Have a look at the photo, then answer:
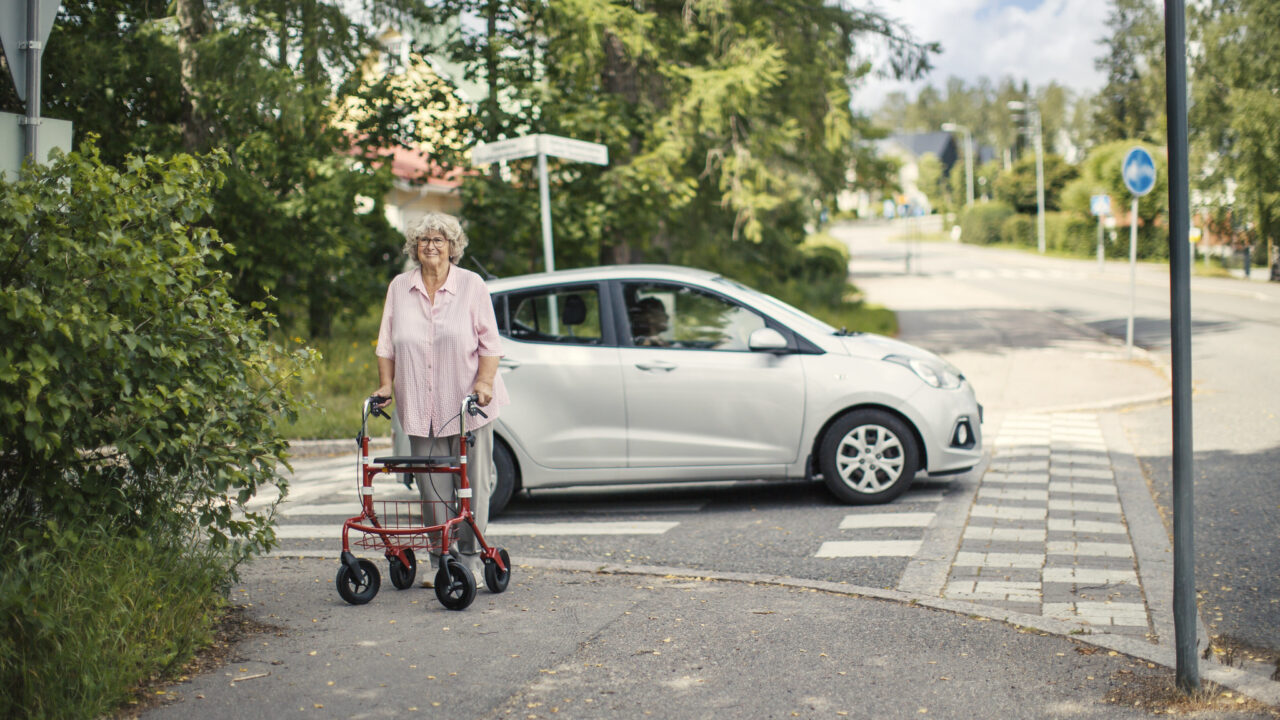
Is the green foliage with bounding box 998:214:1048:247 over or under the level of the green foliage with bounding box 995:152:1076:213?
under

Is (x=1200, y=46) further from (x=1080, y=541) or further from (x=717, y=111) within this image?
(x=1080, y=541)

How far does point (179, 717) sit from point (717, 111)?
43.5ft

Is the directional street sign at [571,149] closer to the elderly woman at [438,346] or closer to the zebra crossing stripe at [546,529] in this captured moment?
the zebra crossing stripe at [546,529]

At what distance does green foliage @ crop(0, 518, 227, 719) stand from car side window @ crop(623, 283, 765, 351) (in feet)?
13.2

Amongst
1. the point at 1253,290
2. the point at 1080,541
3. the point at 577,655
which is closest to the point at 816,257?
the point at 1253,290

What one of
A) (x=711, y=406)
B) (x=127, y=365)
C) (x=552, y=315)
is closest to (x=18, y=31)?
(x=127, y=365)

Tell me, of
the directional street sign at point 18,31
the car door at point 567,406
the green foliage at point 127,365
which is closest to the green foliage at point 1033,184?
the car door at point 567,406

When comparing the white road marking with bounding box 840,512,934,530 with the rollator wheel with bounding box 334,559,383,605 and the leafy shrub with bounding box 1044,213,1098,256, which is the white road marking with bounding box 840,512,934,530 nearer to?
the rollator wheel with bounding box 334,559,383,605

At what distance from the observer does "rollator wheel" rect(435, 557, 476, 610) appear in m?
5.50

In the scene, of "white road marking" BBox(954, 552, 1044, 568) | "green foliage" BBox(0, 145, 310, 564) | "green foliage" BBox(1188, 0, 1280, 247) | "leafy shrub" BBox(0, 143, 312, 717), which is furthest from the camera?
"green foliage" BBox(1188, 0, 1280, 247)

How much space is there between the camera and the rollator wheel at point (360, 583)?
5.63 m

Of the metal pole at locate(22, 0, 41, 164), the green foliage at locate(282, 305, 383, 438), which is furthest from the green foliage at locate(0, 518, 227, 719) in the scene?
the green foliage at locate(282, 305, 383, 438)

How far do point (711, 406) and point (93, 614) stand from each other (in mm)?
4703

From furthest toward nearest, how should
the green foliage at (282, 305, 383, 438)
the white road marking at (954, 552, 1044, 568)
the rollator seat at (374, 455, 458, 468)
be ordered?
1. the green foliage at (282, 305, 383, 438)
2. the white road marking at (954, 552, 1044, 568)
3. the rollator seat at (374, 455, 458, 468)
